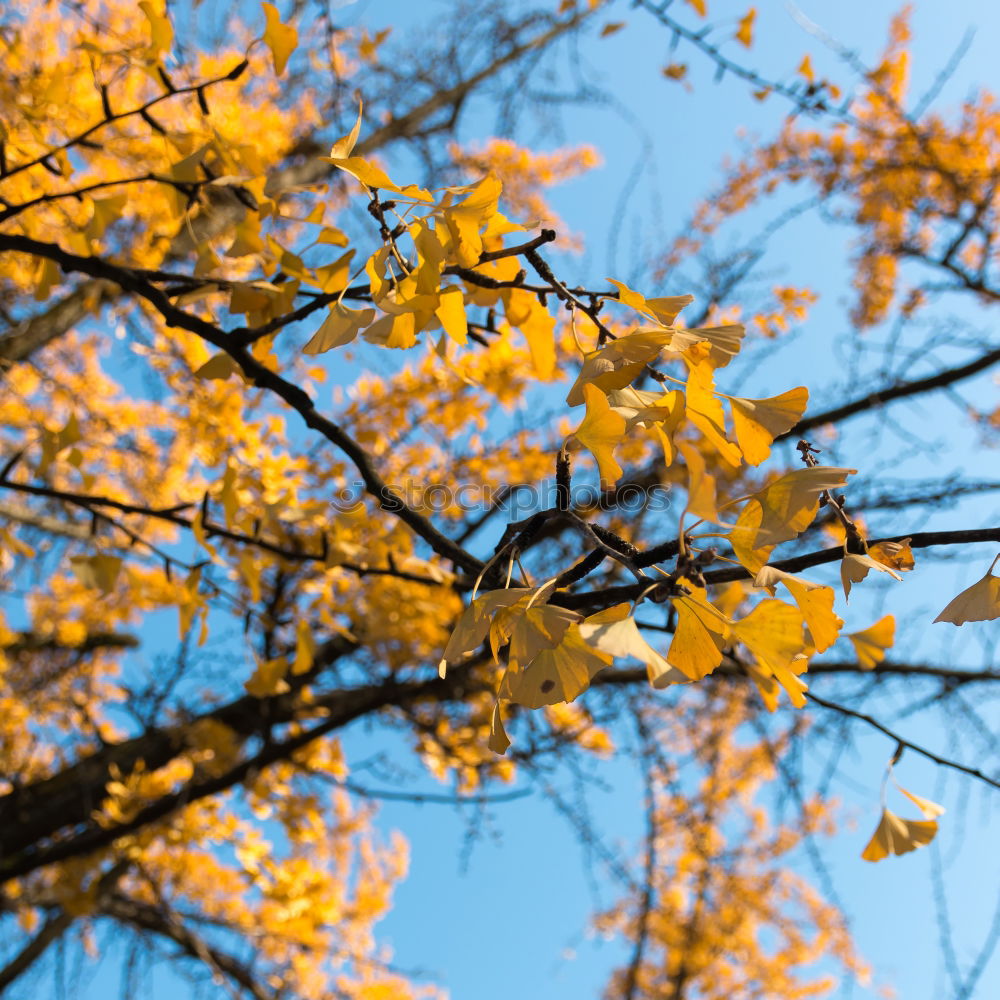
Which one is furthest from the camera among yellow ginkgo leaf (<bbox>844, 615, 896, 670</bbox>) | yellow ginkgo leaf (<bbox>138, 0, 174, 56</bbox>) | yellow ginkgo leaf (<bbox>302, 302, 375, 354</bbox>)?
yellow ginkgo leaf (<bbox>138, 0, 174, 56</bbox>)

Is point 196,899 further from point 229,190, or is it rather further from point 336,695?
point 229,190

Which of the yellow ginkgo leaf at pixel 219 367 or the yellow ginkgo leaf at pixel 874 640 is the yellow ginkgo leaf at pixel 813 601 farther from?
the yellow ginkgo leaf at pixel 219 367

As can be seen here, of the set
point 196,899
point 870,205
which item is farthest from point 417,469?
point 196,899

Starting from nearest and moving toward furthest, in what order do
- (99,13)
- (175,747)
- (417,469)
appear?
(417,469) < (175,747) < (99,13)

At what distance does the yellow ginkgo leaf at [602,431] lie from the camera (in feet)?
1.46

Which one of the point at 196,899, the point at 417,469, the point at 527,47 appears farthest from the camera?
the point at 527,47

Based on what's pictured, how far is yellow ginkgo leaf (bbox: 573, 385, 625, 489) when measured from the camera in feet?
1.46

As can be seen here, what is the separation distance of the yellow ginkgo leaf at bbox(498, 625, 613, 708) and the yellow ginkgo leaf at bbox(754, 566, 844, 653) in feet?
0.32

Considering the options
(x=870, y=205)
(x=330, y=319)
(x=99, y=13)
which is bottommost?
(x=330, y=319)

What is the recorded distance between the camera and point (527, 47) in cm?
339

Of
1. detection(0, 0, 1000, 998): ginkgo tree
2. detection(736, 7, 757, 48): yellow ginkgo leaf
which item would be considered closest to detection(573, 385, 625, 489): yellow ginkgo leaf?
detection(0, 0, 1000, 998): ginkgo tree

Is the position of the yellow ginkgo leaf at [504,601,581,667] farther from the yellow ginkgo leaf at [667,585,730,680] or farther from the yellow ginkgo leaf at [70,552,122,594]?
the yellow ginkgo leaf at [70,552,122,594]

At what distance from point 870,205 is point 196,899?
377 cm

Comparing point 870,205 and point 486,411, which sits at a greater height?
point 870,205
